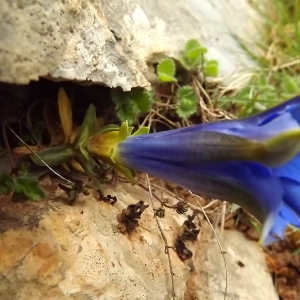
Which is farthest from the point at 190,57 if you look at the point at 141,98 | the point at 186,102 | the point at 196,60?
the point at 141,98

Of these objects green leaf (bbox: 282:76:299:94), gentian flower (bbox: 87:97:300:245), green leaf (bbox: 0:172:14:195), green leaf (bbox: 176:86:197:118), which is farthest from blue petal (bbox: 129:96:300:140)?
green leaf (bbox: 282:76:299:94)

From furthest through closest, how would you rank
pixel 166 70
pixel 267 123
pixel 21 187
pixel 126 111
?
1. pixel 166 70
2. pixel 126 111
3. pixel 21 187
4. pixel 267 123

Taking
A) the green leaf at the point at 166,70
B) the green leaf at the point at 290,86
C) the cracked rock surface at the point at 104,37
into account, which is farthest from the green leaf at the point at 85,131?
the green leaf at the point at 290,86

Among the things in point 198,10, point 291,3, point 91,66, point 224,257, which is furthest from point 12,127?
point 291,3

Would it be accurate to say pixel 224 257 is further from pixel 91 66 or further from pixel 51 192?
pixel 91 66

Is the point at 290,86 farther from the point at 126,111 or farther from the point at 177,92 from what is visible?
the point at 126,111

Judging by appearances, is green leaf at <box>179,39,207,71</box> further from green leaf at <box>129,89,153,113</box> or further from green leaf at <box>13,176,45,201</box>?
green leaf at <box>13,176,45,201</box>

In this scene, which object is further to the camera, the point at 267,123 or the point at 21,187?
the point at 21,187
